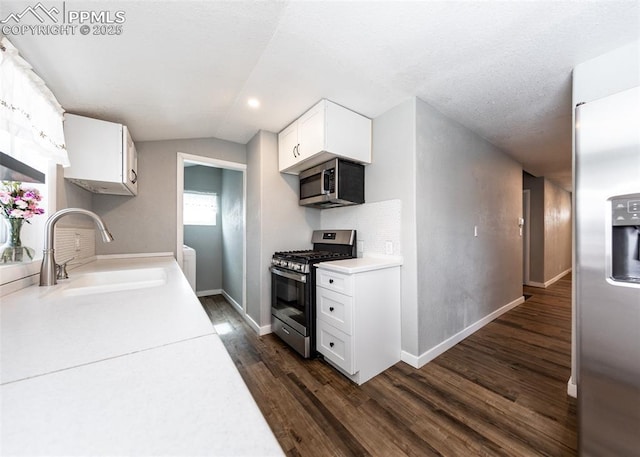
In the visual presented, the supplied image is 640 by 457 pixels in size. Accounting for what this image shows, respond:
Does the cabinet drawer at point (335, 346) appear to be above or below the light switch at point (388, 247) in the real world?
Result: below

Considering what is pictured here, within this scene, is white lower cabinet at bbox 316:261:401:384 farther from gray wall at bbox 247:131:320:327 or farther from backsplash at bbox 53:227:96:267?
backsplash at bbox 53:227:96:267

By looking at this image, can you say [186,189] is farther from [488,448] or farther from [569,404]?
[569,404]

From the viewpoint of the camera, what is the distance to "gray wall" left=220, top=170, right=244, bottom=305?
3.50m

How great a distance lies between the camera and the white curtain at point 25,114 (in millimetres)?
1010

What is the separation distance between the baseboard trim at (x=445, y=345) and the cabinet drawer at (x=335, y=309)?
2.30 ft

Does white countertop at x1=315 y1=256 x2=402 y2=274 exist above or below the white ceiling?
below

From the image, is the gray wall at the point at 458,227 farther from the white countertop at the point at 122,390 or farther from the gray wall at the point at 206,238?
the gray wall at the point at 206,238

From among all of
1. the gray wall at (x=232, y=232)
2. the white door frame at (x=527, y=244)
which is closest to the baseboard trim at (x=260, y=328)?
the gray wall at (x=232, y=232)

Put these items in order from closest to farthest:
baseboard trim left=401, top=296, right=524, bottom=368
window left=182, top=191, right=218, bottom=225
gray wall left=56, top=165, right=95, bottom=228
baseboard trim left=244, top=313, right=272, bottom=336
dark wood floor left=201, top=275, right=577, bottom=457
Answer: dark wood floor left=201, top=275, right=577, bottom=457 → gray wall left=56, top=165, right=95, bottom=228 → baseboard trim left=401, top=296, right=524, bottom=368 → baseboard trim left=244, top=313, right=272, bottom=336 → window left=182, top=191, right=218, bottom=225

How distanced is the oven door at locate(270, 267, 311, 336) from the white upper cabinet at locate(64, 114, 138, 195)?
5.03 ft

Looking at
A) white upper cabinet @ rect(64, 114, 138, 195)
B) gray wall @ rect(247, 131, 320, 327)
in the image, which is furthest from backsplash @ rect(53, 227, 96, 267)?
gray wall @ rect(247, 131, 320, 327)

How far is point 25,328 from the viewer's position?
0.69 m

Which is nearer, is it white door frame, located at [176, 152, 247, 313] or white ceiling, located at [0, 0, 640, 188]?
white ceiling, located at [0, 0, 640, 188]

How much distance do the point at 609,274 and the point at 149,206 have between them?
3400 mm
